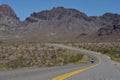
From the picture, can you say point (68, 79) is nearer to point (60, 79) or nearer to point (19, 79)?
point (60, 79)

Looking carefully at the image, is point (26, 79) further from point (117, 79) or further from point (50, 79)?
point (117, 79)

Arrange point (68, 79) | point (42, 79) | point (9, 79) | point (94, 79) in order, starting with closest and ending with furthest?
point (9, 79) < point (42, 79) < point (68, 79) < point (94, 79)

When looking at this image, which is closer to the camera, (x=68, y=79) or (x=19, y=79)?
(x=19, y=79)

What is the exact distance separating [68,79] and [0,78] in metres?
3.08

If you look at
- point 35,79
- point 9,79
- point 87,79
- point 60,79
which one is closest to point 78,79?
point 87,79

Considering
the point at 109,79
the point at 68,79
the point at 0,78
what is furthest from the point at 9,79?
the point at 109,79

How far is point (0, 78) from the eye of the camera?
12.3 meters

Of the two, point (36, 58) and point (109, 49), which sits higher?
point (109, 49)

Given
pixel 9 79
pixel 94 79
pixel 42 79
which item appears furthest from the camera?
pixel 94 79

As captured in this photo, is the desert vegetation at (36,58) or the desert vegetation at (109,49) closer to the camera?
the desert vegetation at (36,58)

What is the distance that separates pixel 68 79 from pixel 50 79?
1.24m

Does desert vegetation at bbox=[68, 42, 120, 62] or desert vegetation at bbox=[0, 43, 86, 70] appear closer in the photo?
desert vegetation at bbox=[0, 43, 86, 70]

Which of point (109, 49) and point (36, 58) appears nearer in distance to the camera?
point (36, 58)

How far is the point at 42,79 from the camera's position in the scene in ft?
42.8
